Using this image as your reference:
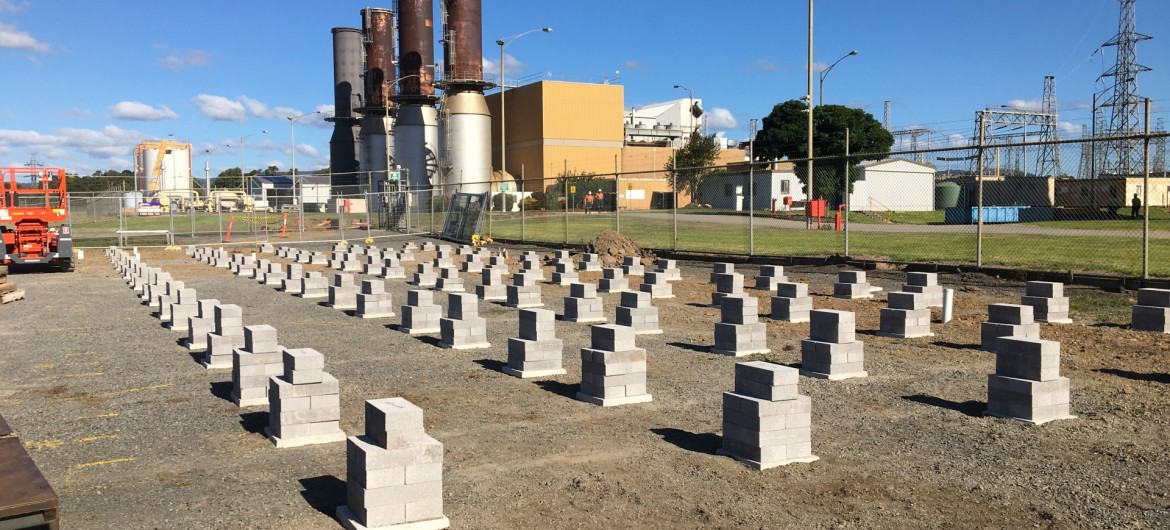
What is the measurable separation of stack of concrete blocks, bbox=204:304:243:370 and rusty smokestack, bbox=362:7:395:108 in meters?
64.7

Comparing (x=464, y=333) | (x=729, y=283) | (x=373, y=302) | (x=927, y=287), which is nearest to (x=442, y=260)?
(x=373, y=302)

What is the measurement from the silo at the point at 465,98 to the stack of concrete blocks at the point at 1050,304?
162ft

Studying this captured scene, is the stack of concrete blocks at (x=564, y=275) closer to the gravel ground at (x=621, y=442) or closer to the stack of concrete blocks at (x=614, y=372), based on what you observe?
the gravel ground at (x=621, y=442)

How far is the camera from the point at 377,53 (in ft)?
245

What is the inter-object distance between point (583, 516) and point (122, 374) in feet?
23.5

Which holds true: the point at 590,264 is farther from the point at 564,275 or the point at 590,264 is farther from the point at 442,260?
the point at 442,260

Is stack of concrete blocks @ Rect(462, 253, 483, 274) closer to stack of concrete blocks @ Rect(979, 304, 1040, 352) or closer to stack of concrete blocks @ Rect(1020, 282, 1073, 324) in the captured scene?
stack of concrete blocks @ Rect(1020, 282, 1073, 324)

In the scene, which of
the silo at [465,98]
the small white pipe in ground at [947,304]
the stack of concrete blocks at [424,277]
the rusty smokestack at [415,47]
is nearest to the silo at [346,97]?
the rusty smokestack at [415,47]

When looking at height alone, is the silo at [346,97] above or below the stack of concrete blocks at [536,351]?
above

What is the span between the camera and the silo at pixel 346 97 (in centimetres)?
8231

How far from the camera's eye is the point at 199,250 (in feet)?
108

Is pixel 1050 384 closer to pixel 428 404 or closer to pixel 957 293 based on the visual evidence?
pixel 428 404

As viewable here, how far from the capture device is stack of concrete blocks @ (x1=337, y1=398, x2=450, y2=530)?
546cm

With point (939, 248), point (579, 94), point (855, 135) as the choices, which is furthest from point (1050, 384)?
point (579, 94)
